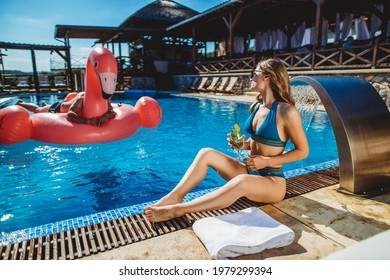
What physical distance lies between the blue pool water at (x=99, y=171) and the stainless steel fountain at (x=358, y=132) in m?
1.84

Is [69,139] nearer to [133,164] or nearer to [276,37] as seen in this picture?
[133,164]

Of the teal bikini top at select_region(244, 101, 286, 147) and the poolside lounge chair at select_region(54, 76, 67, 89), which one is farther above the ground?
the poolside lounge chair at select_region(54, 76, 67, 89)

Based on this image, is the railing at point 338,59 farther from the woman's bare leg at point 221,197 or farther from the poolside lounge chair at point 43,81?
the poolside lounge chair at point 43,81

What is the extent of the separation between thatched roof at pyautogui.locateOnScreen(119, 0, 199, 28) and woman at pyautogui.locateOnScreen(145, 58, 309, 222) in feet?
72.5

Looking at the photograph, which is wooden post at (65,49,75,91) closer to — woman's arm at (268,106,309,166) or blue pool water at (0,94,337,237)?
blue pool water at (0,94,337,237)

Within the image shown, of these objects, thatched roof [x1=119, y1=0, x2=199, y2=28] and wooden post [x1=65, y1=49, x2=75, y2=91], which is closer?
wooden post [x1=65, y1=49, x2=75, y2=91]

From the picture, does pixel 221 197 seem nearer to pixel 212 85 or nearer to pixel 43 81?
pixel 212 85

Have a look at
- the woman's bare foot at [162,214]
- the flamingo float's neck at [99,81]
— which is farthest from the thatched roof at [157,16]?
the woman's bare foot at [162,214]

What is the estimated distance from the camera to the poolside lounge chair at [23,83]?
18.8m

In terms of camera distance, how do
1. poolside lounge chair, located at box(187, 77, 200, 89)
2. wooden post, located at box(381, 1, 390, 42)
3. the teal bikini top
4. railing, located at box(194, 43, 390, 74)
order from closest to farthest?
the teal bikini top
railing, located at box(194, 43, 390, 74)
wooden post, located at box(381, 1, 390, 42)
poolside lounge chair, located at box(187, 77, 200, 89)

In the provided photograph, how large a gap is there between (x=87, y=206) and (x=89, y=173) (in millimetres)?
1157

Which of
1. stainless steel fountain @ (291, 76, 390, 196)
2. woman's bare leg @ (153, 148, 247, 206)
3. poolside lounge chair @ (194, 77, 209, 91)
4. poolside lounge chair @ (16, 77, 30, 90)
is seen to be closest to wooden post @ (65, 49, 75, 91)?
poolside lounge chair @ (16, 77, 30, 90)

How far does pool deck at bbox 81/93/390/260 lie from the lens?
170cm

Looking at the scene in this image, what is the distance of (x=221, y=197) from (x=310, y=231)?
2.20 ft
